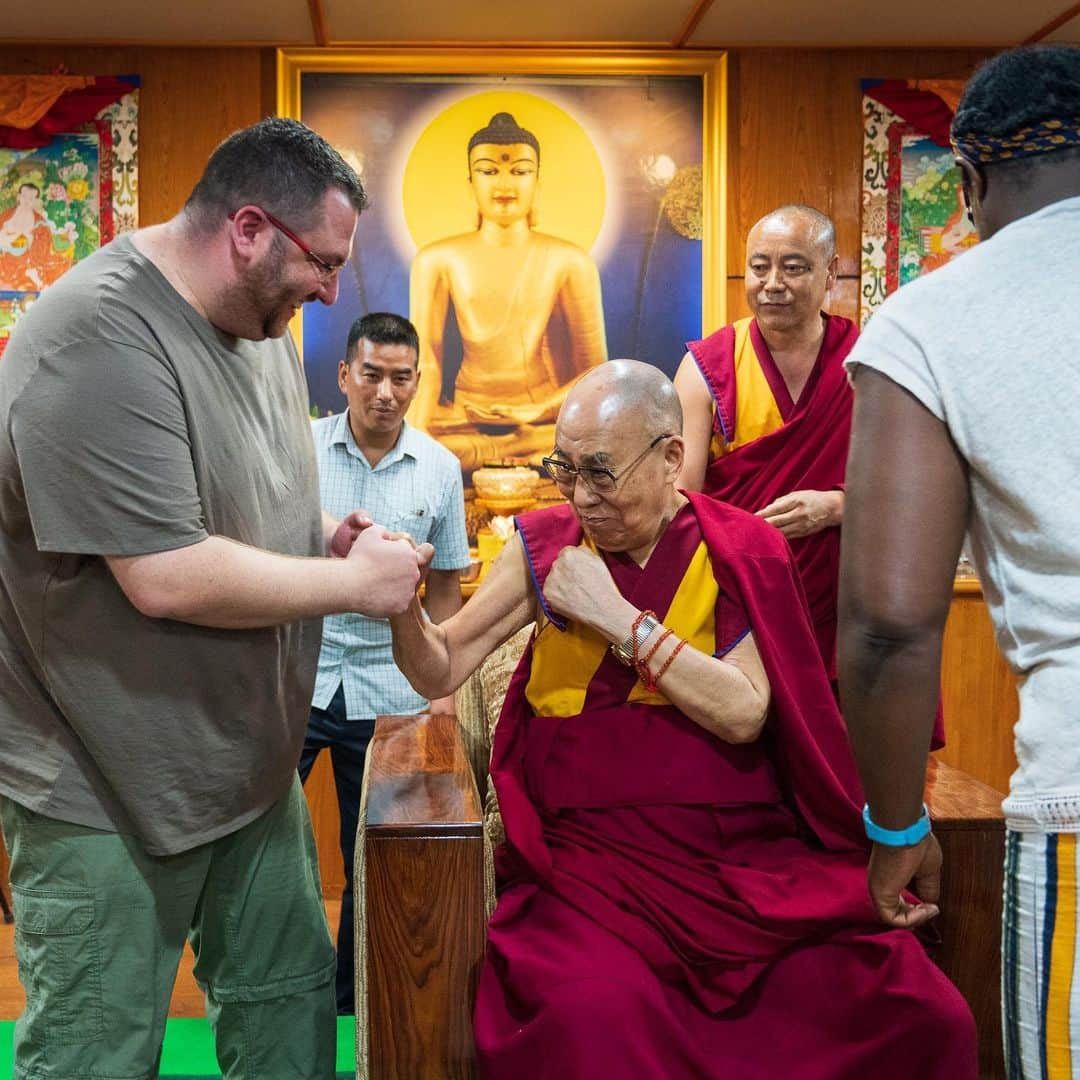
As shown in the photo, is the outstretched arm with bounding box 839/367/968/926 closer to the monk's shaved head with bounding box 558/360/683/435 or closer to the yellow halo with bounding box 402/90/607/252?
the monk's shaved head with bounding box 558/360/683/435

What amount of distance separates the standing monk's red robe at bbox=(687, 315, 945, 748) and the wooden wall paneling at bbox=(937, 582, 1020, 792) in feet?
5.58

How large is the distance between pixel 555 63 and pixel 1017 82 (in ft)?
11.4

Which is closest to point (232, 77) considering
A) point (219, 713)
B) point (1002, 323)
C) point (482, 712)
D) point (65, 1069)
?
point (482, 712)

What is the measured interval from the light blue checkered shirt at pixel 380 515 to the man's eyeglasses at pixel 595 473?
1258mm

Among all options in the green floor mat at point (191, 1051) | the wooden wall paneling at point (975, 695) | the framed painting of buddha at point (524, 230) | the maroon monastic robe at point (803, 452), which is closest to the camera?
the maroon monastic robe at point (803, 452)

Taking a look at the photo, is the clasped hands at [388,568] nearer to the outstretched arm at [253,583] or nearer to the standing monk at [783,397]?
the outstretched arm at [253,583]

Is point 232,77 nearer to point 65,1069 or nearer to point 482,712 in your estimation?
point 482,712

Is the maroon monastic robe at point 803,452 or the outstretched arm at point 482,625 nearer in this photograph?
the outstretched arm at point 482,625

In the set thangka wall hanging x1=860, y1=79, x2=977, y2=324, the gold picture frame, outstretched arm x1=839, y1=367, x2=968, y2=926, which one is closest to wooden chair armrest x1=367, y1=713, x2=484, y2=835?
outstretched arm x1=839, y1=367, x2=968, y2=926

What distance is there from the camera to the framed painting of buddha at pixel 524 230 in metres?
4.40

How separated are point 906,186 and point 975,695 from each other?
1.79 metres

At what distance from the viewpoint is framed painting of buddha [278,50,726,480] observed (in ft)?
14.4

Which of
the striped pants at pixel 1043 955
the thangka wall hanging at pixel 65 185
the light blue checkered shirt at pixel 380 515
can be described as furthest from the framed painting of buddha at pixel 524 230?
the striped pants at pixel 1043 955

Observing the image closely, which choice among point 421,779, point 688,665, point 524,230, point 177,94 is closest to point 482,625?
point 421,779
